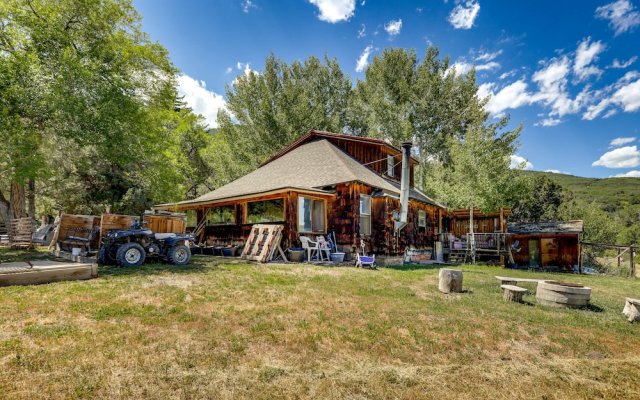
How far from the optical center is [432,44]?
30.7 m

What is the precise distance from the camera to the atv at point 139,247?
8.71m

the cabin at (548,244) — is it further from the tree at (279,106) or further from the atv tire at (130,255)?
the atv tire at (130,255)

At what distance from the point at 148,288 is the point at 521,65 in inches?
1149

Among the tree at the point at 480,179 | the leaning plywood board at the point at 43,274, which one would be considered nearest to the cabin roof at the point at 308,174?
the tree at the point at 480,179

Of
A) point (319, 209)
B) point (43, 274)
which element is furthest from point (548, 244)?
point (43, 274)

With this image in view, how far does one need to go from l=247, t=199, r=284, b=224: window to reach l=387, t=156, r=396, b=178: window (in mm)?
9339

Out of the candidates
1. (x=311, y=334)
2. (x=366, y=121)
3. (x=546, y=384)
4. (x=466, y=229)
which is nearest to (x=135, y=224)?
(x=311, y=334)

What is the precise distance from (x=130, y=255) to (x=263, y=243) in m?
4.47

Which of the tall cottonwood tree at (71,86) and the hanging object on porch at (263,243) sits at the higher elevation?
the tall cottonwood tree at (71,86)

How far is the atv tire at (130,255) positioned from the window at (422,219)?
13.6 m

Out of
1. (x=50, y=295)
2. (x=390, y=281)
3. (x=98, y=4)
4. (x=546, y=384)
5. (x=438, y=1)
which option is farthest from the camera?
(x=438, y=1)

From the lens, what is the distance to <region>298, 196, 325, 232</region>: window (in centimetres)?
1287

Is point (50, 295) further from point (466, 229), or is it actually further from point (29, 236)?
point (466, 229)

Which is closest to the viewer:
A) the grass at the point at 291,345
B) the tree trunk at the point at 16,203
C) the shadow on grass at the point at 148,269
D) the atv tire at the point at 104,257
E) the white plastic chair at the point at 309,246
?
the grass at the point at 291,345
